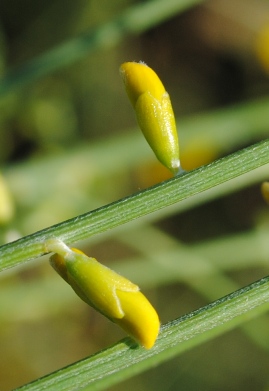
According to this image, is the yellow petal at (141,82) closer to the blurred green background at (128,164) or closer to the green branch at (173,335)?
the green branch at (173,335)

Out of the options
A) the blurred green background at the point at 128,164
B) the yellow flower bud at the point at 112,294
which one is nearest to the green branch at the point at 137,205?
the yellow flower bud at the point at 112,294

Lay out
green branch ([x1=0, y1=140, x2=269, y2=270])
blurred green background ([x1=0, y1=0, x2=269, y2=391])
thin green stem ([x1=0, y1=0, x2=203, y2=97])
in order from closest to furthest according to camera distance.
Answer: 1. green branch ([x1=0, y1=140, x2=269, y2=270])
2. thin green stem ([x1=0, y1=0, x2=203, y2=97])
3. blurred green background ([x1=0, y1=0, x2=269, y2=391])

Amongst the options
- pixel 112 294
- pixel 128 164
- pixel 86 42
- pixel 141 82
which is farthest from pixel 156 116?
pixel 128 164

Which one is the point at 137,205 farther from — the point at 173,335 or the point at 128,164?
the point at 128,164

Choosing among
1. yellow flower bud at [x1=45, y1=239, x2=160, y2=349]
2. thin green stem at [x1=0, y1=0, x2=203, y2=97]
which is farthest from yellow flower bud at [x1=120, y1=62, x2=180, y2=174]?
thin green stem at [x1=0, y1=0, x2=203, y2=97]

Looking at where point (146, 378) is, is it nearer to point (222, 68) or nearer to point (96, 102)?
point (96, 102)

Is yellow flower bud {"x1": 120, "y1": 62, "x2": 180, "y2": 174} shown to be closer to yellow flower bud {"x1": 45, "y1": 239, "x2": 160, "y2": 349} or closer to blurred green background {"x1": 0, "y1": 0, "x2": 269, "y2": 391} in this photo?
yellow flower bud {"x1": 45, "y1": 239, "x2": 160, "y2": 349}
